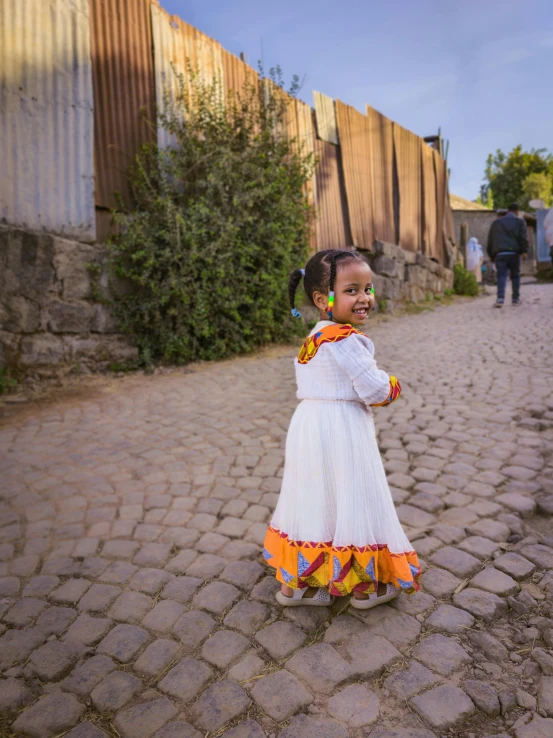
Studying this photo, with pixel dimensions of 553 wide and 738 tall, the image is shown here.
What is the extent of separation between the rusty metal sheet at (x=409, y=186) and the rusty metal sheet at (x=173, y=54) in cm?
555

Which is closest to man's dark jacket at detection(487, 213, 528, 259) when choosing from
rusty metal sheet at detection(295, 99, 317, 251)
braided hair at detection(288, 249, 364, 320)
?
rusty metal sheet at detection(295, 99, 317, 251)

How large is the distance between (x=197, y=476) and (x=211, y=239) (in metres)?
3.54

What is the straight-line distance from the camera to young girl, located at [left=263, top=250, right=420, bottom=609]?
207 centimetres

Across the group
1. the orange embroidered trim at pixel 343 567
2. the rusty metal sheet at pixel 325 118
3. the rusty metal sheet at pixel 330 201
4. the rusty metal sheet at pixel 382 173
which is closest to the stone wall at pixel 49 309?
the rusty metal sheet at pixel 330 201

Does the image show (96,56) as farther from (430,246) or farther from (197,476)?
(430,246)

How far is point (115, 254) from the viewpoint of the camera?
6.02m

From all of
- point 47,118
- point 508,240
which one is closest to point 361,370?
point 47,118

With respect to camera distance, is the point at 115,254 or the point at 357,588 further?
the point at 115,254

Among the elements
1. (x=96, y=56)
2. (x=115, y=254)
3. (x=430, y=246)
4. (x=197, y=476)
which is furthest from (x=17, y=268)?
(x=430, y=246)

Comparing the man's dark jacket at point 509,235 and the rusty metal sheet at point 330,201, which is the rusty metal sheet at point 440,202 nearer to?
the man's dark jacket at point 509,235

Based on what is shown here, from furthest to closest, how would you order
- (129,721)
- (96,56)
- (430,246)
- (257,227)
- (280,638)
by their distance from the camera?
1. (430,246)
2. (257,227)
3. (96,56)
4. (280,638)
5. (129,721)

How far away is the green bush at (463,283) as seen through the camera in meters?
14.6

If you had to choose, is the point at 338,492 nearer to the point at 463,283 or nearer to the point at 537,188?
the point at 463,283

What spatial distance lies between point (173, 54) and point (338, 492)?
6.49 m
